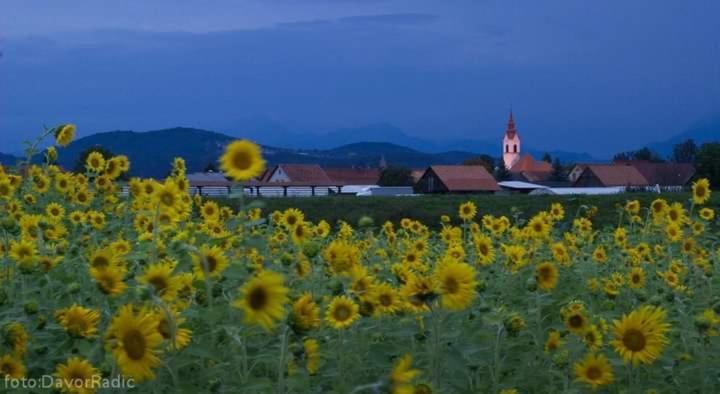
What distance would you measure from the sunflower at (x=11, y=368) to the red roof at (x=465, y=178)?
158 ft

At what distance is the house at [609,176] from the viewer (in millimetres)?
66062

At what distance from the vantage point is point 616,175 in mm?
67562

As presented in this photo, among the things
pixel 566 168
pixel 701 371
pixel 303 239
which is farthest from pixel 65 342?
pixel 566 168

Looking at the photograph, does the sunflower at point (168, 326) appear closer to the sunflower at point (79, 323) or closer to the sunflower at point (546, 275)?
the sunflower at point (79, 323)

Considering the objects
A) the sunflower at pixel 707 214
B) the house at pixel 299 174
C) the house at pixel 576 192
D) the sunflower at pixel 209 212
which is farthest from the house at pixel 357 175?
the sunflower at pixel 209 212

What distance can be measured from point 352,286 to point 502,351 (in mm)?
809

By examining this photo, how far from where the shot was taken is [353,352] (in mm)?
2783

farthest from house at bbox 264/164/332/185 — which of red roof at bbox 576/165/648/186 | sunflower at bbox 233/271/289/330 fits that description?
sunflower at bbox 233/271/289/330

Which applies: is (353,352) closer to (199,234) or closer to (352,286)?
(352,286)

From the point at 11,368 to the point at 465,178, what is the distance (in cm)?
5357

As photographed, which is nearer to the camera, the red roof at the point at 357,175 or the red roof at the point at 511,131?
the red roof at the point at 357,175

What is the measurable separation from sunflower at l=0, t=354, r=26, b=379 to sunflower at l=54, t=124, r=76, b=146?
3.82 meters

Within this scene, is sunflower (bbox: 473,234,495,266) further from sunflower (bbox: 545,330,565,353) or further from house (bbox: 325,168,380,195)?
house (bbox: 325,168,380,195)

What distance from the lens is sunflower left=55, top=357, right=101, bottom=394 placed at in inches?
76.4
